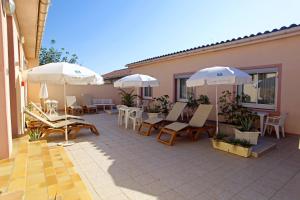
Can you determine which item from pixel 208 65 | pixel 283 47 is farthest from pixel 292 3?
pixel 208 65

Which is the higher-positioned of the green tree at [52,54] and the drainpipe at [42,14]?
the green tree at [52,54]

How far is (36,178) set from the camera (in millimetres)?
2877

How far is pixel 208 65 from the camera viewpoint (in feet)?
32.3

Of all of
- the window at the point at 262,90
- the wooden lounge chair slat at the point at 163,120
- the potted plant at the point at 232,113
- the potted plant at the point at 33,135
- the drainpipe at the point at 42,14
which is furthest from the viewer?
the wooden lounge chair slat at the point at 163,120

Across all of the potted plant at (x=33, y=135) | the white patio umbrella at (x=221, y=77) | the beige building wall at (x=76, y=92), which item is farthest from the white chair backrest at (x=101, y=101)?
the white patio umbrella at (x=221, y=77)

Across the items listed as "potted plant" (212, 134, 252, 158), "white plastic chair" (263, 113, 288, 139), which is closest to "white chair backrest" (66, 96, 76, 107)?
"potted plant" (212, 134, 252, 158)

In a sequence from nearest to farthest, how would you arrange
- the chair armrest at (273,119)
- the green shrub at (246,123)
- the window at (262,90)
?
the green shrub at (246,123), the chair armrest at (273,119), the window at (262,90)

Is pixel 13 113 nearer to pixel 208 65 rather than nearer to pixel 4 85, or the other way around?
pixel 4 85

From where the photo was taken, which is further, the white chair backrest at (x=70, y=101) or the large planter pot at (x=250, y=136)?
the white chair backrest at (x=70, y=101)

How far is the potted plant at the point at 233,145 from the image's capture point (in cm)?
521

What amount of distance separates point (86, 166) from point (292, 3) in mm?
9073

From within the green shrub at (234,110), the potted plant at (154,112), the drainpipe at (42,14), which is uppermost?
the drainpipe at (42,14)

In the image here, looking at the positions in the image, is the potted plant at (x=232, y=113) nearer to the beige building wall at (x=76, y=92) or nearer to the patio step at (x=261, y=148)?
the patio step at (x=261, y=148)

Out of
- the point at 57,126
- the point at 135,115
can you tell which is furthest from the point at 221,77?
→ the point at 57,126
